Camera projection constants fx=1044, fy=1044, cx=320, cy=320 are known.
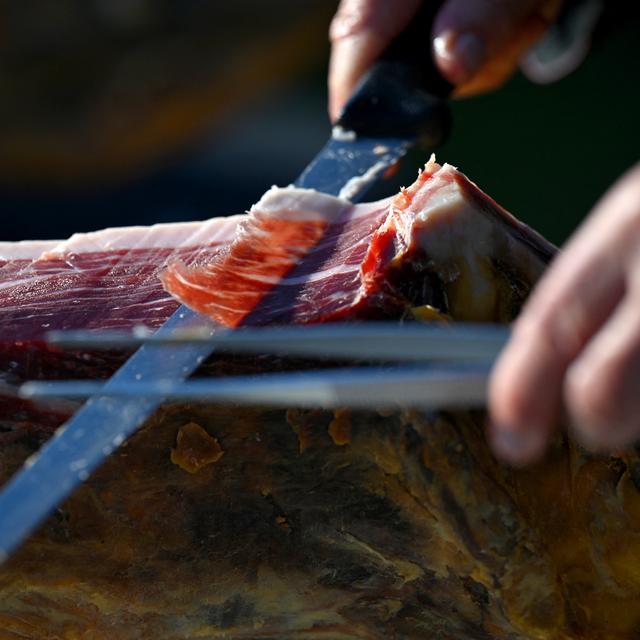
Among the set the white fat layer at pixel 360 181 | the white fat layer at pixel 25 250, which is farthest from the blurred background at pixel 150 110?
the white fat layer at pixel 25 250

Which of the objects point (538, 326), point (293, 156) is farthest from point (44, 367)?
point (293, 156)

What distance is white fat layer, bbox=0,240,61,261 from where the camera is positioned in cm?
254

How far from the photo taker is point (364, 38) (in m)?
3.26

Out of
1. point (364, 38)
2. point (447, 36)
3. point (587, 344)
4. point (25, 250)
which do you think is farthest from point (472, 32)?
point (587, 344)

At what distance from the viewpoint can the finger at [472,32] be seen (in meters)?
3.09

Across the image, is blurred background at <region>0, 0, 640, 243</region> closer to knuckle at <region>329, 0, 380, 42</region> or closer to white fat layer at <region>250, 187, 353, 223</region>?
knuckle at <region>329, 0, 380, 42</region>

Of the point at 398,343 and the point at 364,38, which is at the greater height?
the point at 398,343

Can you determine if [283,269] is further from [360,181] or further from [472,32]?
[472,32]

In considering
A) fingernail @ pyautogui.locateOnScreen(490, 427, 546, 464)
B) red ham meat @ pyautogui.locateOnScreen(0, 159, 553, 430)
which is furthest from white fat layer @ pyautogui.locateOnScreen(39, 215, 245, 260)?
fingernail @ pyautogui.locateOnScreen(490, 427, 546, 464)

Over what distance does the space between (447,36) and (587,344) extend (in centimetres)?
195

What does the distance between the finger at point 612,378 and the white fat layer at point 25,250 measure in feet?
5.07

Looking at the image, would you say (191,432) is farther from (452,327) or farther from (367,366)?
(452,327)

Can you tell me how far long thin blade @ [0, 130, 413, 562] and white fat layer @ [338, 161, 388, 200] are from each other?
60 centimetres

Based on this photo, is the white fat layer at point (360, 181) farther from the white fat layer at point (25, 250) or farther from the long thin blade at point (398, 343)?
the long thin blade at point (398, 343)
